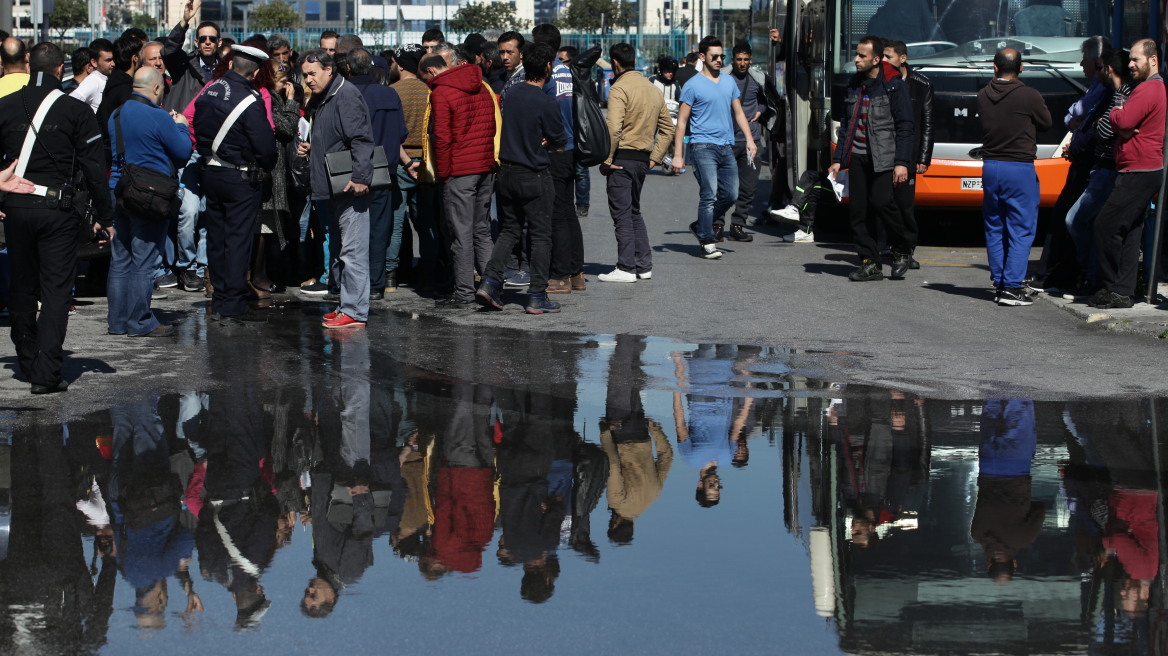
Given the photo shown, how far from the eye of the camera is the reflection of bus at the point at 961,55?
14719 mm

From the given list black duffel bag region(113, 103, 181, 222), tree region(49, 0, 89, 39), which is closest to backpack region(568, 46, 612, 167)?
black duffel bag region(113, 103, 181, 222)

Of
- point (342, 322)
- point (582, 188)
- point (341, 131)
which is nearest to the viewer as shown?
point (341, 131)

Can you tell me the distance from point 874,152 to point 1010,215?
1.47m

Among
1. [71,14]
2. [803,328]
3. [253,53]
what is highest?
[71,14]

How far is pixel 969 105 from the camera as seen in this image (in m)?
14.7

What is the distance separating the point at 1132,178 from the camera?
423 inches

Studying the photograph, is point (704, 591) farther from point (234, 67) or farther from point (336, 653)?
point (234, 67)

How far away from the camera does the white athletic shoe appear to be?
52.0 feet

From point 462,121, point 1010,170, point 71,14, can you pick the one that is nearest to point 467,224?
point 462,121

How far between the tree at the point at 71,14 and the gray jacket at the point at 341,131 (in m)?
85.5

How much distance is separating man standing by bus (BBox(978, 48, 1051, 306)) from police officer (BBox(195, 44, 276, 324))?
5.39m

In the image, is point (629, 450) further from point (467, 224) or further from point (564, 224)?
point (564, 224)

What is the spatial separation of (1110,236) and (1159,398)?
3.19 metres

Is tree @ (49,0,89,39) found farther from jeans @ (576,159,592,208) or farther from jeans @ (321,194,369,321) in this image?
jeans @ (321,194,369,321)
